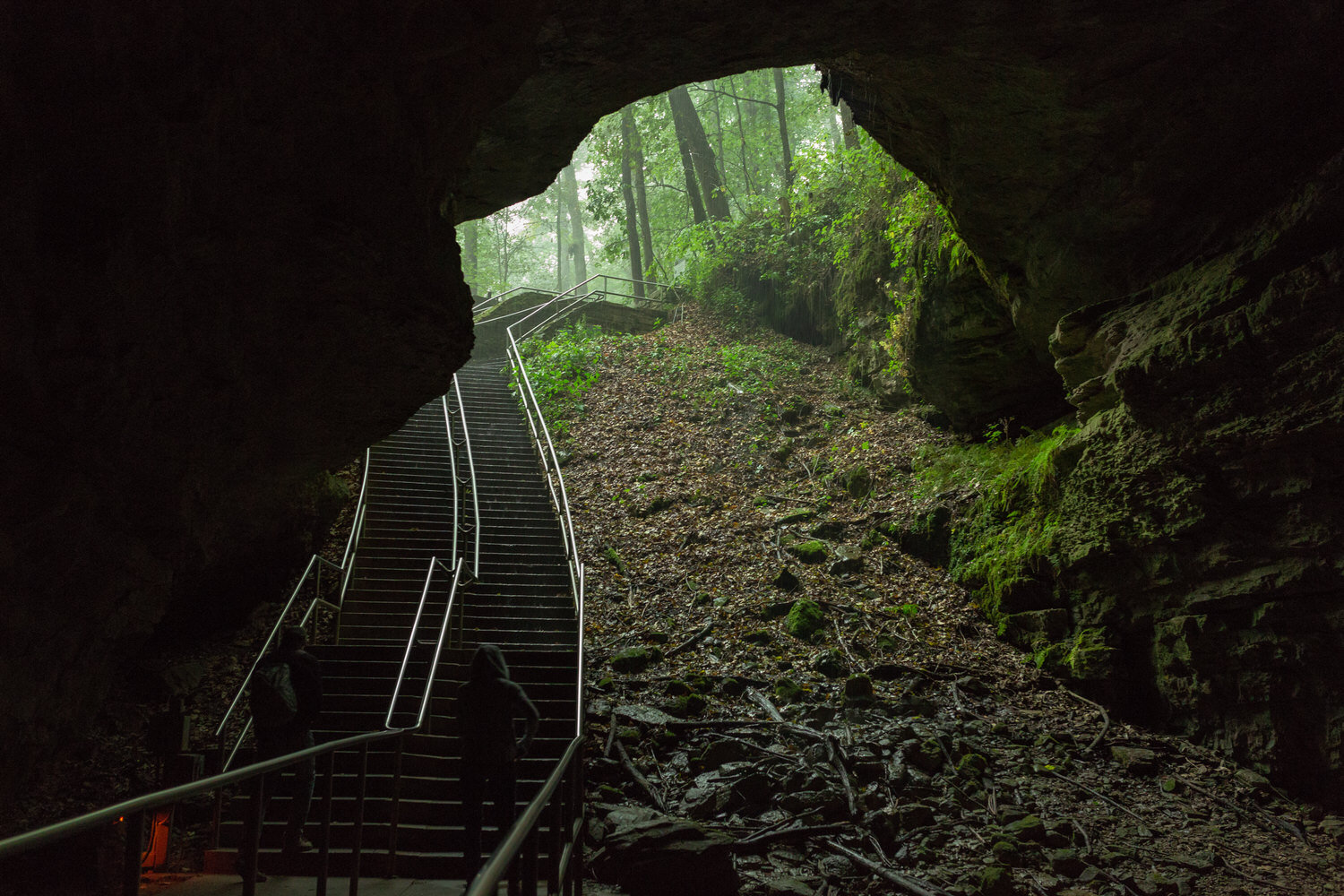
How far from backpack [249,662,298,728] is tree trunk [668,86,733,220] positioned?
18.9 m

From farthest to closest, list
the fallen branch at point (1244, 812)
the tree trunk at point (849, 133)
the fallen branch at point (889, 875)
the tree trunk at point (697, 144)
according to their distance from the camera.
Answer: the tree trunk at point (697, 144), the tree trunk at point (849, 133), the fallen branch at point (1244, 812), the fallen branch at point (889, 875)

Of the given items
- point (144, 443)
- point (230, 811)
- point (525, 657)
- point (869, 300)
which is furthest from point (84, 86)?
point (869, 300)

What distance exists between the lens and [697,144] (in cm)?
2164

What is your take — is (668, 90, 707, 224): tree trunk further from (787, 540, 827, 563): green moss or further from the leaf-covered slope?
(787, 540, 827, 563): green moss

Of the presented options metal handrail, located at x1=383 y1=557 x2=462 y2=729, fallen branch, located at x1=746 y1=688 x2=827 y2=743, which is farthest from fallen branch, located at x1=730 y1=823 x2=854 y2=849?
metal handrail, located at x1=383 y1=557 x2=462 y2=729

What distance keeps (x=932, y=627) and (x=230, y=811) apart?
706 cm

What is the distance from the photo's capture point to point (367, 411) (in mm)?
6355

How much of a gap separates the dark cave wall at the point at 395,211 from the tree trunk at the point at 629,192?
15287mm

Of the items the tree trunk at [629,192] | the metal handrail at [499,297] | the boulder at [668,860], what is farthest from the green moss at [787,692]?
the metal handrail at [499,297]

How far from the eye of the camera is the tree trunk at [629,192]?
22.9m

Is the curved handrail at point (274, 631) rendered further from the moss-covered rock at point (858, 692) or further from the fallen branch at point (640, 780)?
the moss-covered rock at point (858, 692)

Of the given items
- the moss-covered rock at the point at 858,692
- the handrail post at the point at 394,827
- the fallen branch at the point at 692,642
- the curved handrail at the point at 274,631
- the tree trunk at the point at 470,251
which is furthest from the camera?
the tree trunk at the point at 470,251

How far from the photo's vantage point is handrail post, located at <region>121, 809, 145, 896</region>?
2.12m

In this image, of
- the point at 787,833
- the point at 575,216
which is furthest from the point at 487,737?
the point at 575,216
